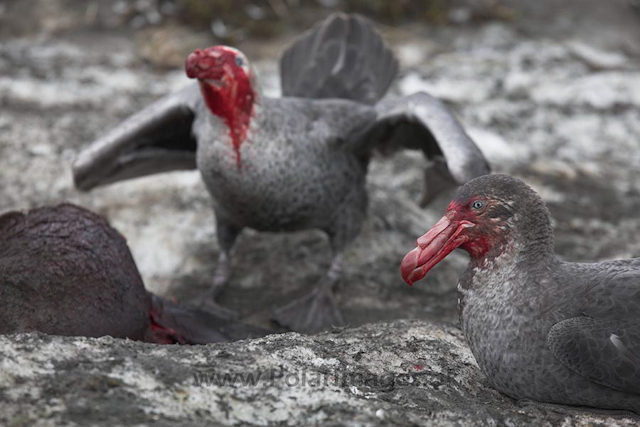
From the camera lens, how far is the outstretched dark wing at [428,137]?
3879mm

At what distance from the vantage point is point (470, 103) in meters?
6.35

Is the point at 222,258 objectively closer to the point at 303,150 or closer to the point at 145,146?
the point at 145,146

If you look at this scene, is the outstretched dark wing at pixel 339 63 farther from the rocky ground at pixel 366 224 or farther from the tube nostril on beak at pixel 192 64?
the tube nostril on beak at pixel 192 64

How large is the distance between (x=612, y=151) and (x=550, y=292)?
141 inches

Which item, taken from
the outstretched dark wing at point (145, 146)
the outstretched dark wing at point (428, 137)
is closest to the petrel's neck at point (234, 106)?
the outstretched dark wing at point (145, 146)

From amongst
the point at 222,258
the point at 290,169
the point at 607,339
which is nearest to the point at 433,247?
the point at 607,339

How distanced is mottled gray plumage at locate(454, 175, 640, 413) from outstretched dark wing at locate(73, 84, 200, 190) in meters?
2.15

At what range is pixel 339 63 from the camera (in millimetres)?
4945

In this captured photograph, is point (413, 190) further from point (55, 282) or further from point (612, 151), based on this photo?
point (55, 282)

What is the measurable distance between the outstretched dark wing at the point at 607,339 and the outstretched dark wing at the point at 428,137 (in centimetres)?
128

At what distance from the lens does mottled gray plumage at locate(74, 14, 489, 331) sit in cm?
397

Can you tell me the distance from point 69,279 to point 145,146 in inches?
67.9

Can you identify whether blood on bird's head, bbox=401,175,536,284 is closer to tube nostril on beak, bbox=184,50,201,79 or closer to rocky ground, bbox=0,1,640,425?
rocky ground, bbox=0,1,640,425

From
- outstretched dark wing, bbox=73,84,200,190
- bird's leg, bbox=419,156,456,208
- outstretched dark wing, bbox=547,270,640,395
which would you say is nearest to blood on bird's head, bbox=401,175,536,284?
outstretched dark wing, bbox=547,270,640,395
